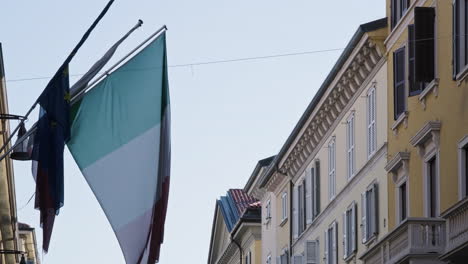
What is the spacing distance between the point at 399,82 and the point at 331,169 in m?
11.6

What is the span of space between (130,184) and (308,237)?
103 feet

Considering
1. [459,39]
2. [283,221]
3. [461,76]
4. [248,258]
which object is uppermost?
[248,258]

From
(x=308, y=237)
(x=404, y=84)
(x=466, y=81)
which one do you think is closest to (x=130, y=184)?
(x=466, y=81)

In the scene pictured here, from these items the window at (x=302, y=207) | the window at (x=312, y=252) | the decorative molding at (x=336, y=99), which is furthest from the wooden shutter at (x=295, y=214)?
the window at (x=312, y=252)

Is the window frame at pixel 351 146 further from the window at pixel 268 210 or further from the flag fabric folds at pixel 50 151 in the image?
the flag fabric folds at pixel 50 151

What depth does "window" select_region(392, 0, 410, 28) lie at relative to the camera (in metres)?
37.6

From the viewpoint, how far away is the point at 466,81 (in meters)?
31.5

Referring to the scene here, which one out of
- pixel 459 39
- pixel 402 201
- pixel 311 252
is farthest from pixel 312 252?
pixel 459 39

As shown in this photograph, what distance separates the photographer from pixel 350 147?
4569 centimetres

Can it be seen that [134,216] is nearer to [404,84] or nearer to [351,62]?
[404,84]

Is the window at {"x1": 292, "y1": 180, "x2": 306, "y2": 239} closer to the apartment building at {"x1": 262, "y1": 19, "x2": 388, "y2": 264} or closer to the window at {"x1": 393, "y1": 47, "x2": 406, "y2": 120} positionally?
the apartment building at {"x1": 262, "y1": 19, "x2": 388, "y2": 264}

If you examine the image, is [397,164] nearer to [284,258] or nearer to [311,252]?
[311,252]

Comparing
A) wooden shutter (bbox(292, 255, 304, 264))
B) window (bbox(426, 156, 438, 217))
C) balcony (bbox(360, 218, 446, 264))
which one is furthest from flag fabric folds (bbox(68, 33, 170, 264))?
wooden shutter (bbox(292, 255, 304, 264))

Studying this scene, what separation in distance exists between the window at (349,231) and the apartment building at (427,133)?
17.6 ft
